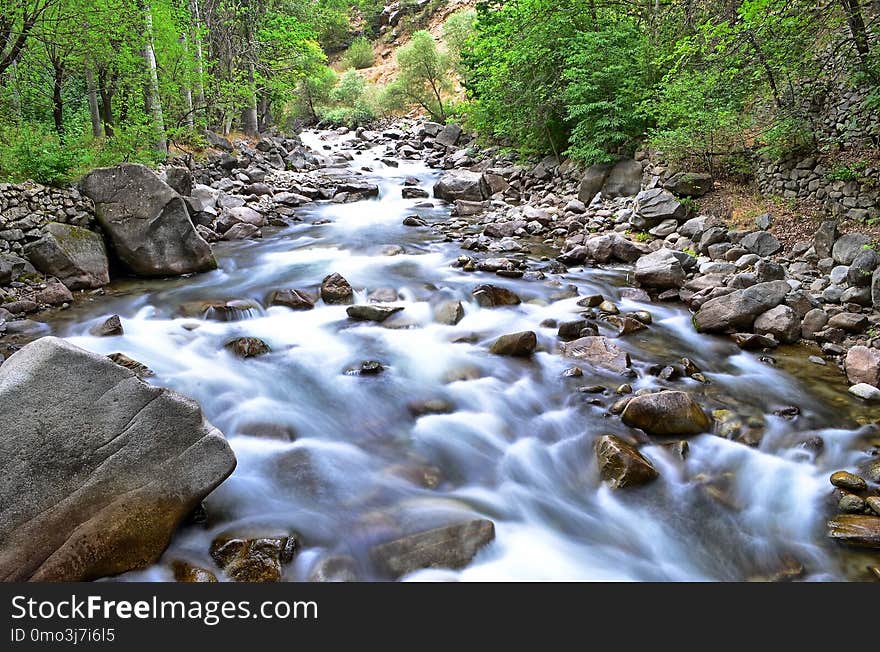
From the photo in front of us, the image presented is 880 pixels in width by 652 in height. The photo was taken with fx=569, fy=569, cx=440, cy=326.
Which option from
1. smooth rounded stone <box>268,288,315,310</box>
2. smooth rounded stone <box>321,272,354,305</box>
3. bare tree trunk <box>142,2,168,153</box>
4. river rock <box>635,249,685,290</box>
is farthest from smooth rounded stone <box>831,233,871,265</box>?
bare tree trunk <box>142,2,168,153</box>

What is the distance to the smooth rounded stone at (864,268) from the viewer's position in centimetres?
720

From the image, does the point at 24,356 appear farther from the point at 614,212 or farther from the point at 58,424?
the point at 614,212

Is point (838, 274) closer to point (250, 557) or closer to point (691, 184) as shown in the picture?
point (691, 184)

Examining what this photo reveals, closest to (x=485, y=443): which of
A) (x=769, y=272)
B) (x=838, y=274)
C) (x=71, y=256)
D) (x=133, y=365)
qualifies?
(x=133, y=365)

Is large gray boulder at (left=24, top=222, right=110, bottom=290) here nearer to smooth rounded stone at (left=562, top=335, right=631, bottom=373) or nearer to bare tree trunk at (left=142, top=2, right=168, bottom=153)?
bare tree trunk at (left=142, top=2, right=168, bottom=153)

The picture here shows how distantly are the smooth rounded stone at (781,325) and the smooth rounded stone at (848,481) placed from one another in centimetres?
273

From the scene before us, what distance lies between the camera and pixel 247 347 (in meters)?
6.85

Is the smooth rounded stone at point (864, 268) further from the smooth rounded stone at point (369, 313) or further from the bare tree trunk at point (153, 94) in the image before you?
the bare tree trunk at point (153, 94)

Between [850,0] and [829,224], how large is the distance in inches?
119

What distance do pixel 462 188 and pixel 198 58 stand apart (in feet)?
31.2

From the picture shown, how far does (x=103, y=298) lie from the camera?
840 centimetres

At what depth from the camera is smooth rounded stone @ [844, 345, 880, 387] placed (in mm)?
5828

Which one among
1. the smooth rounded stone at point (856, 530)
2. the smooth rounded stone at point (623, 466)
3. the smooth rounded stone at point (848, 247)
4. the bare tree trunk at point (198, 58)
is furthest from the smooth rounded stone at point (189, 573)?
the bare tree trunk at point (198, 58)

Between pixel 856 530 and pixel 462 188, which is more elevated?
pixel 462 188
